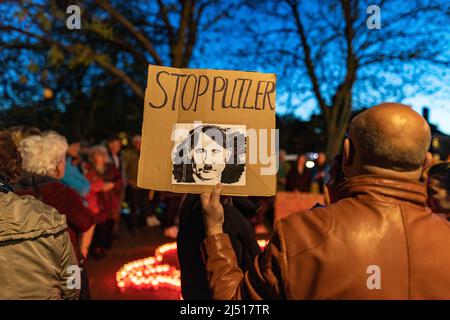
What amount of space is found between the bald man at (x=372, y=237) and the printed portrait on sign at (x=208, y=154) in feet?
2.10

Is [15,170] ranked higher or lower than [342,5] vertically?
lower

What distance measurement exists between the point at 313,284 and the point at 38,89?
600 inches

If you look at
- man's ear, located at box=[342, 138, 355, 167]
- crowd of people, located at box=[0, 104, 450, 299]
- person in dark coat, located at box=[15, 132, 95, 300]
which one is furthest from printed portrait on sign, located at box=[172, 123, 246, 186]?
person in dark coat, located at box=[15, 132, 95, 300]

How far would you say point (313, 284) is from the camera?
5.07ft

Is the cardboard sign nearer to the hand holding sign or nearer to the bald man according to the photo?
the hand holding sign

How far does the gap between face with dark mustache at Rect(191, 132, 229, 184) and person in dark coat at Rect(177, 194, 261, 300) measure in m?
0.37

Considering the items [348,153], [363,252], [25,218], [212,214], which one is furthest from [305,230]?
[25,218]

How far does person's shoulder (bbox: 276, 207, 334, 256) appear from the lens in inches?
61.3

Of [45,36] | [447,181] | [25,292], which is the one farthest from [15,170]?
[45,36]

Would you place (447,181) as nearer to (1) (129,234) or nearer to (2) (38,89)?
(1) (129,234)

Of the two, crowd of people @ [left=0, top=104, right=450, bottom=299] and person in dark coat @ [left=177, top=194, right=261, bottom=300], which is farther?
person in dark coat @ [left=177, top=194, right=261, bottom=300]

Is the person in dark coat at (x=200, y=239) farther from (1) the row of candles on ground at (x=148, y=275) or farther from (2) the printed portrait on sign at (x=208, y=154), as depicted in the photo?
(1) the row of candles on ground at (x=148, y=275)

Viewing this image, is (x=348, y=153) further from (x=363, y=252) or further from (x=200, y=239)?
(x=200, y=239)

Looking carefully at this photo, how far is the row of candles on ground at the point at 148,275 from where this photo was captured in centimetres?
595
